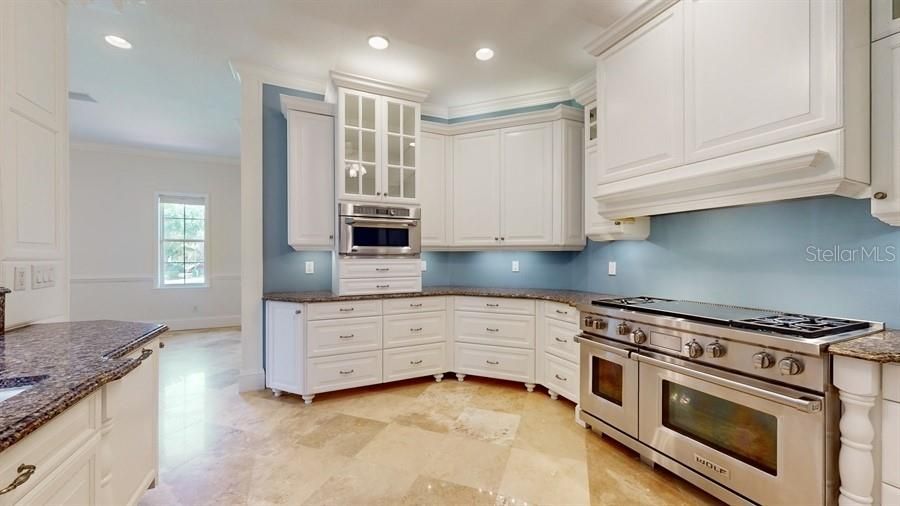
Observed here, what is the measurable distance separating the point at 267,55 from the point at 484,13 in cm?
183

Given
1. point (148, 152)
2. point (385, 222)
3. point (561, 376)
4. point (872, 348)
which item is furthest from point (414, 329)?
point (148, 152)

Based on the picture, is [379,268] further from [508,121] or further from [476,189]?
[508,121]

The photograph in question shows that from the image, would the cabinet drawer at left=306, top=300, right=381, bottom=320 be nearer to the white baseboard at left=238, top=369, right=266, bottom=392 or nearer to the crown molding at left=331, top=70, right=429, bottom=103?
the white baseboard at left=238, top=369, right=266, bottom=392

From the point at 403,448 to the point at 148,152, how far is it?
618cm

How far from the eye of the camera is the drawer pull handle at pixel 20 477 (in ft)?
2.56

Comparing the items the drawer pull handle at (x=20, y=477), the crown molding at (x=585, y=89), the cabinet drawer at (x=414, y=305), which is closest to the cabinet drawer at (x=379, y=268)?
the cabinet drawer at (x=414, y=305)

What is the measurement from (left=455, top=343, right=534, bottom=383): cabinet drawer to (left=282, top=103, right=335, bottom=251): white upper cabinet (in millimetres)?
1596

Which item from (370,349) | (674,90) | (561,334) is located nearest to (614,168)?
(674,90)

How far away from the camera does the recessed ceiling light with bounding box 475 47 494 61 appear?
9.71ft

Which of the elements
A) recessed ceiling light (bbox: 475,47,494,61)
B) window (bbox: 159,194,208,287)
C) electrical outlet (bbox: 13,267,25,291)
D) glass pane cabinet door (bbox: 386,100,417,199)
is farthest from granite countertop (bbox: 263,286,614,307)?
window (bbox: 159,194,208,287)

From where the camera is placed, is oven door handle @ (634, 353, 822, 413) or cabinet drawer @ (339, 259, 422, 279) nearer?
oven door handle @ (634, 353, 822, 413)

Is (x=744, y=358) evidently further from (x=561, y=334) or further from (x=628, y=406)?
(x=561, y=334)

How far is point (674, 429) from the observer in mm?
1978

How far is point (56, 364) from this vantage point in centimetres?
120
